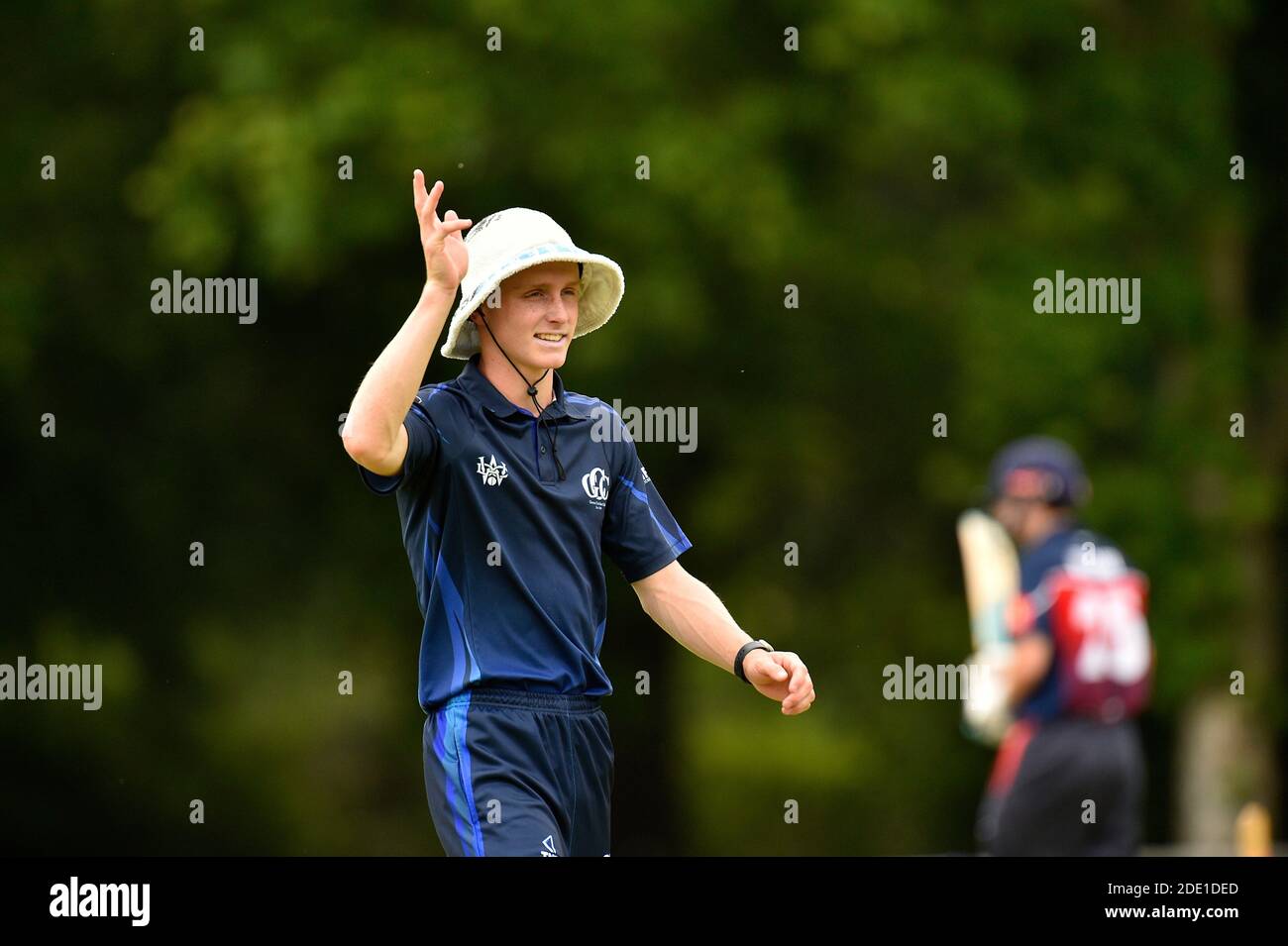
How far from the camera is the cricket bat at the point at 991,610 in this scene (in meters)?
10.8

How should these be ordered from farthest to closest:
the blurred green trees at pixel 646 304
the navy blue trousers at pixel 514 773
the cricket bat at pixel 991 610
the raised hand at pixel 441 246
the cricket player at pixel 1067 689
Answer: the blurred green trees at pixel 646 304
the cricket bat at pixel 991 610
the cricket player at pixel 1067 689
the navy blue trousers at pixel 514 773
the raised hand at pixel 441 246

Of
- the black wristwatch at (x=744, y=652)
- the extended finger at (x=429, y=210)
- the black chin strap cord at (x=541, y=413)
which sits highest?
the extended finger at (x=429, y=210)

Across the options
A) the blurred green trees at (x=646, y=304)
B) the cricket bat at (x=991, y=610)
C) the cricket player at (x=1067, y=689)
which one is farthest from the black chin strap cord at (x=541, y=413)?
the blurred green trees at (x=646, y=304)

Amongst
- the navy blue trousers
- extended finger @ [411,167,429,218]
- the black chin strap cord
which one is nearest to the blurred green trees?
the black chin strap cord

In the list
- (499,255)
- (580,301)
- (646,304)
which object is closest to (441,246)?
(499,255)

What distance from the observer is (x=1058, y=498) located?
10.9m

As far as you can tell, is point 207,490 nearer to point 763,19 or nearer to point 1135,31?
point 763,19

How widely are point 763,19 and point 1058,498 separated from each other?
5720 mm

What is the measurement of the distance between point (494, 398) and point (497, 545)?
400mm

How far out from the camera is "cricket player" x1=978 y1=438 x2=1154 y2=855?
10.4 meters

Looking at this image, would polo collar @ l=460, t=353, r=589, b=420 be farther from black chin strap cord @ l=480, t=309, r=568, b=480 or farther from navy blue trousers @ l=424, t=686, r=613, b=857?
navy blue trousers @ l=424, t=686, r=613, b=857

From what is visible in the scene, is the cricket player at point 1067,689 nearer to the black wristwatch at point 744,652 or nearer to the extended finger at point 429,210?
the black wristwatch at point 744,652

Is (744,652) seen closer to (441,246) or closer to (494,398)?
(494,398)

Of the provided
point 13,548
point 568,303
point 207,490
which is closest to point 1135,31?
point 207,490
